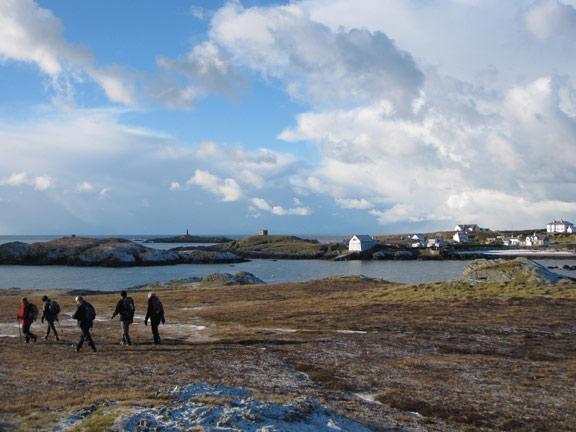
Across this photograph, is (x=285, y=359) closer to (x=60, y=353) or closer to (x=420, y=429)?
(x=420, y=429)

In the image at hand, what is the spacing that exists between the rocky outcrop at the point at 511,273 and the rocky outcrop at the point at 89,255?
108 metres

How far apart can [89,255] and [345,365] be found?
134136 mm

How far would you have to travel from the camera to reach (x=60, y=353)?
1675 cm

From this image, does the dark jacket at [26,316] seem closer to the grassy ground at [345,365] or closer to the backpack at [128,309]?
the grassy ground at [345,365]

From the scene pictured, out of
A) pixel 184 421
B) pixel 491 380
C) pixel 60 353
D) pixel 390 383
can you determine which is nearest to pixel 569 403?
pixel 491 380

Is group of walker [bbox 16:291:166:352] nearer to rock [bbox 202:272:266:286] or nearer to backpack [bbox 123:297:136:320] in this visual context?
backpack [bbox 123:297:136:320]

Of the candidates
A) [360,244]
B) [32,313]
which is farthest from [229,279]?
[360,244]

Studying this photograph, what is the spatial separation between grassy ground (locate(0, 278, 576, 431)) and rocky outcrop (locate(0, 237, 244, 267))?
104841 millimetres

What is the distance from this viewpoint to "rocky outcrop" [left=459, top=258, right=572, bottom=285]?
37.8 meters

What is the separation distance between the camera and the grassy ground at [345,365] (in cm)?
1003

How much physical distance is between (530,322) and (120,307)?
21874 millimetres

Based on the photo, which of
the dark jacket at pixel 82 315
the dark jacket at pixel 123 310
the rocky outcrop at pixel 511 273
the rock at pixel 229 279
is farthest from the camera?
the rock at pixel 229 279

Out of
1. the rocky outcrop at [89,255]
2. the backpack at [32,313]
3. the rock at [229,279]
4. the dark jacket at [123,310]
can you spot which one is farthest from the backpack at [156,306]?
the rocky outcrop at [89,255]

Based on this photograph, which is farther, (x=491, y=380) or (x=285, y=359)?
(x=285, y=359)
